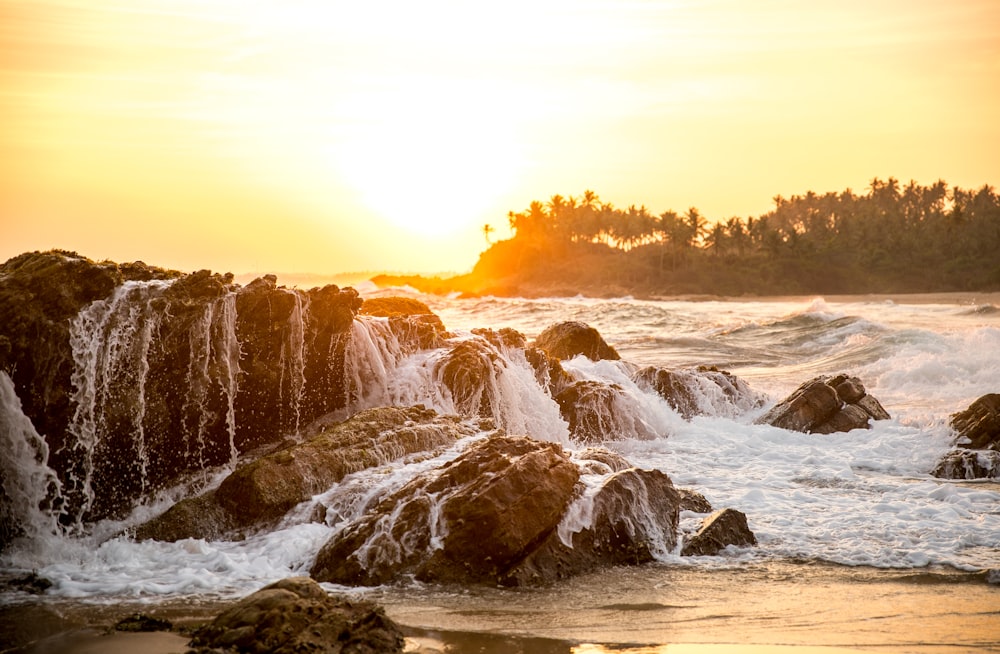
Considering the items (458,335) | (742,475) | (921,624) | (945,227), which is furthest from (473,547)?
(945,227)

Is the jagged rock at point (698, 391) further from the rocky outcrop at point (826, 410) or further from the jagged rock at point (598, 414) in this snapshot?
the jagged rock at point (598, 414)

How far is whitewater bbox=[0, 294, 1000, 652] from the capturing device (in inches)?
355

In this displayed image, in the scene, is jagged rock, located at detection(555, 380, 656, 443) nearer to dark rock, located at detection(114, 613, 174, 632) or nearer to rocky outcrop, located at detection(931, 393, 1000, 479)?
rocky outcrop, located at detection(931, 393, 1000, 479)

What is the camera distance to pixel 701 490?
13.1m

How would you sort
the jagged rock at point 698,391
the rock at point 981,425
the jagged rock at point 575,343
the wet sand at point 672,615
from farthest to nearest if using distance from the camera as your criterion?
the jagged rock at point 575,343 < the jagged rock at point 698,391 < the rock at point 981,425 < the wet sand at point 672,615

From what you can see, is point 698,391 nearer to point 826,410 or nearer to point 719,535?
point 826,410

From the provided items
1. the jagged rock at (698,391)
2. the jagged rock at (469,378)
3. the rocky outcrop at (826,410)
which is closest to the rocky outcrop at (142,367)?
the jagged rock at (469,378)

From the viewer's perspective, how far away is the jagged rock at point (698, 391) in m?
19.8

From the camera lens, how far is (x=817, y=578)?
908 cm

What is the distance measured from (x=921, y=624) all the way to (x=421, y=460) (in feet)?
19.6

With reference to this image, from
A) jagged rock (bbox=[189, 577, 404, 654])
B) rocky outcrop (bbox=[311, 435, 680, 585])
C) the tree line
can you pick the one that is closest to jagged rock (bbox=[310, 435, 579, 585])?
rocky outcrop (bbox=[311, 435, 680, 585])

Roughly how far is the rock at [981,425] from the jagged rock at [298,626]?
12155 mm

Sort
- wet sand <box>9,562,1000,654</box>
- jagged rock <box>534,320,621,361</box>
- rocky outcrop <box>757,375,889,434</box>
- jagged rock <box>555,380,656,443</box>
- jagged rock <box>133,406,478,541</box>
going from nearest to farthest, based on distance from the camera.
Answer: wet sand <box>9,562,1000,654</box>, jagged rock <box>133,406,478,541</box>, jagged rock <box>555,380,656,443</box>, rocky outcrop <box>757,375,889,434</box>, jagged rock <box>534,320,621,361</box>

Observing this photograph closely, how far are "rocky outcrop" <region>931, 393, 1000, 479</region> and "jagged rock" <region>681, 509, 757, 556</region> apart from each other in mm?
5560
